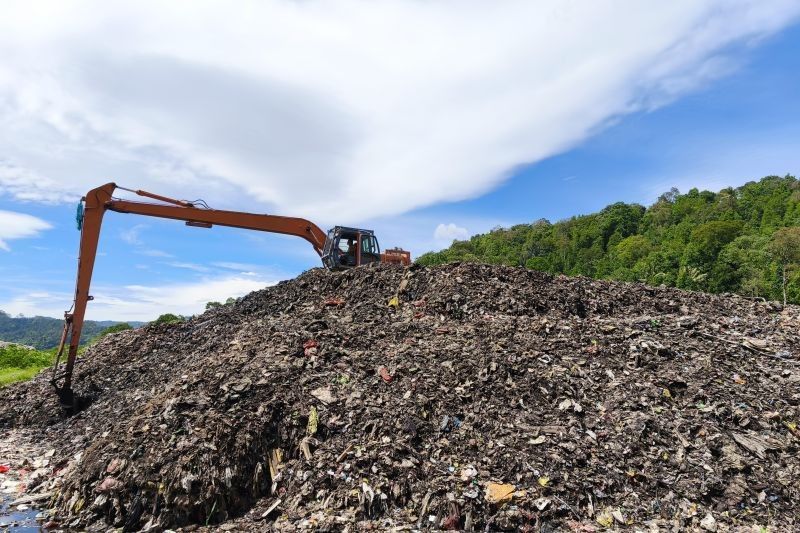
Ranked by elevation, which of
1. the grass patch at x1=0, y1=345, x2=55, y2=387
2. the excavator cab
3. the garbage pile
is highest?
the excavator cab

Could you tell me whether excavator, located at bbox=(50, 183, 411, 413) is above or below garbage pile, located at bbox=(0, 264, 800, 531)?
above

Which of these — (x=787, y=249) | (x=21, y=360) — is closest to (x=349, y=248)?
(x=21, y=360)

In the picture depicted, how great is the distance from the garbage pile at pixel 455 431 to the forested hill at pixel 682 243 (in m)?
33.9

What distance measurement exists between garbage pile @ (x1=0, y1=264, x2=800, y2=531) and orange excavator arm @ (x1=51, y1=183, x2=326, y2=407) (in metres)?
1.27

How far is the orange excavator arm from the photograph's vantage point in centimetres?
894

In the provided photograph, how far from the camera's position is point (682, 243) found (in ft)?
185

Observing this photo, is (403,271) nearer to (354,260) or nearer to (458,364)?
(354,260)

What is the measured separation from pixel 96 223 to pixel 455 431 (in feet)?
26.5

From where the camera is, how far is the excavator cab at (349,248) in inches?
488

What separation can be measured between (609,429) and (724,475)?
1159 millimetres

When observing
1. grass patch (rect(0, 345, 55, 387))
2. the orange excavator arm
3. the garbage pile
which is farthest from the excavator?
grass patch (rect(0, 345, 55, 387))

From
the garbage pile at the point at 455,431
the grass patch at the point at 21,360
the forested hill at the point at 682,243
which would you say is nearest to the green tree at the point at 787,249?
the forested hill at the point at 682,243

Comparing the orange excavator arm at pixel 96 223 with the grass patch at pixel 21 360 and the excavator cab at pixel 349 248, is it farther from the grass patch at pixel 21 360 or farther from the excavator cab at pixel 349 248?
the grass patch at pixel 21 360

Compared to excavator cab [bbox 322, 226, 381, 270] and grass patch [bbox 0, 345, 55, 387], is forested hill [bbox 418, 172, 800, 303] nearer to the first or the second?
excavator cab [bbox 322, 226, 381, 270]
